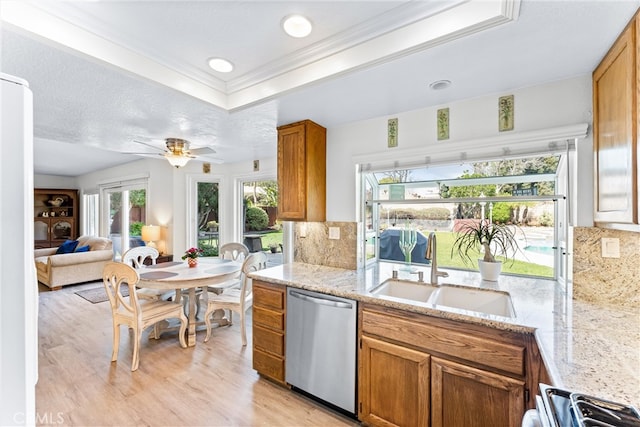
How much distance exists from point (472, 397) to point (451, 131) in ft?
5.69

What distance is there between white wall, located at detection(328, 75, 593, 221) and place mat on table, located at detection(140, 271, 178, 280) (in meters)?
1.79

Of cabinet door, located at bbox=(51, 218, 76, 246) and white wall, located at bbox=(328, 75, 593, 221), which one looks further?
cabinet door, located at bbox=(51, 218, 76, 246)

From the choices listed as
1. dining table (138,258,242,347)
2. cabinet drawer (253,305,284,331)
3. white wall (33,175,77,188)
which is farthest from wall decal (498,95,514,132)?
white wall (33,175,77,188)

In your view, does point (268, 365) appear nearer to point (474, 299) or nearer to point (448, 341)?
point (448, 341)

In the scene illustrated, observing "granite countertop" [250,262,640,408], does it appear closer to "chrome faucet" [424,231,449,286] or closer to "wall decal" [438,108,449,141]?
"chrome faucet" [424,231,449,286]

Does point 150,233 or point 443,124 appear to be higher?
point 443,124

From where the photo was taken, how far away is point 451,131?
7.09 feet

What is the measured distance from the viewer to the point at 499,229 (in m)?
2.24

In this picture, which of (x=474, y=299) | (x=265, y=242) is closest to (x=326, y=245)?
(x=474, y=299)

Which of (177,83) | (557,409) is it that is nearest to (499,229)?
(557,409)

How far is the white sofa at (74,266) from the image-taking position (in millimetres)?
4977

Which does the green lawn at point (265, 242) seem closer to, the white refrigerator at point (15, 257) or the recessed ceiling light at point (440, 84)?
the recessed ceiling light at point (440, 84)

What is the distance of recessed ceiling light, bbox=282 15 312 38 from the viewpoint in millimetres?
1452

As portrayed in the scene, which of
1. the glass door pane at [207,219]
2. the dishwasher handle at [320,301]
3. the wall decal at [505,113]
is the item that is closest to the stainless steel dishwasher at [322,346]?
the dishwasher handle at [320,301]
